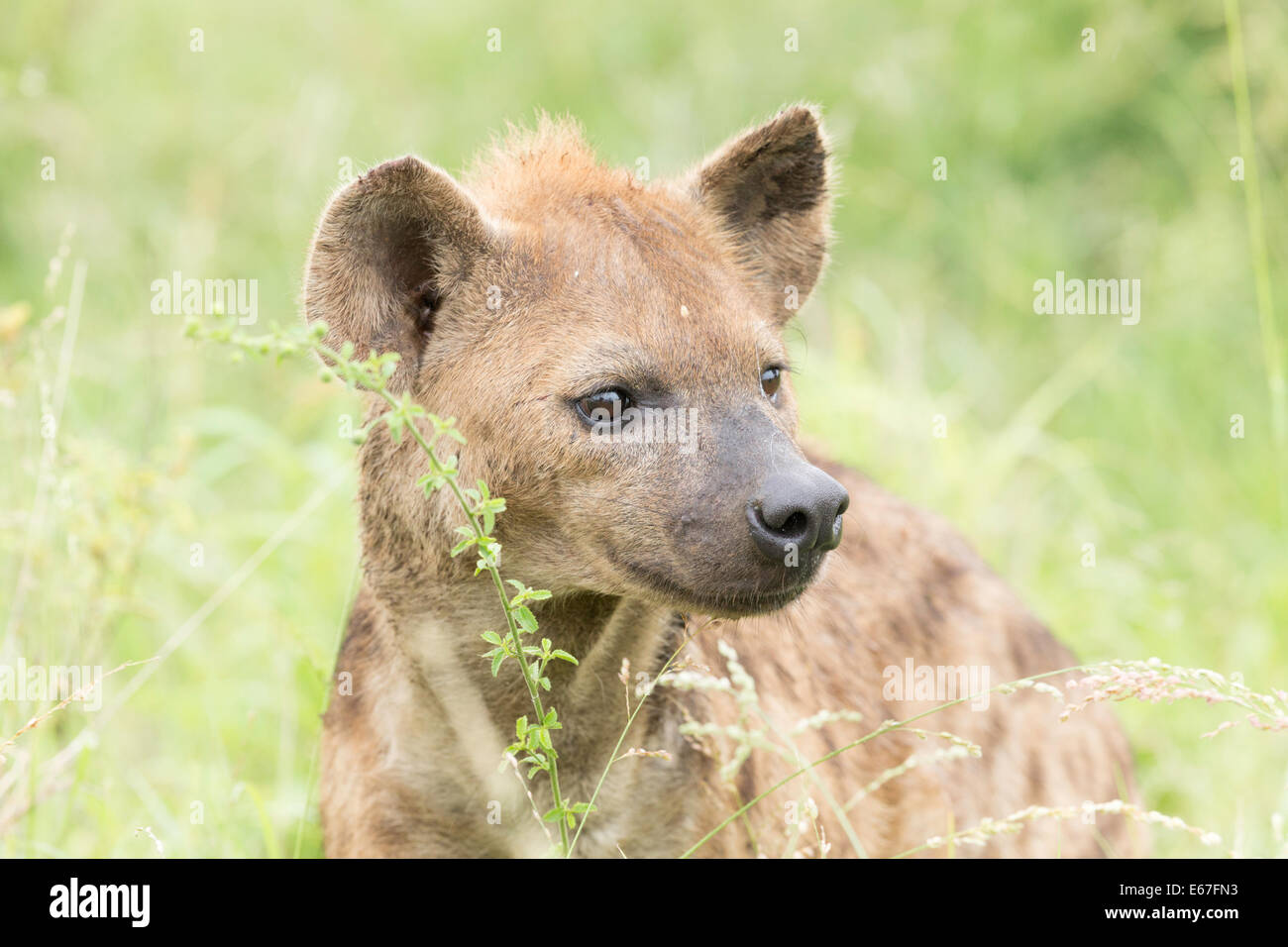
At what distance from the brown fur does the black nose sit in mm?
63

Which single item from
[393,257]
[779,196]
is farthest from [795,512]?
[779,196]

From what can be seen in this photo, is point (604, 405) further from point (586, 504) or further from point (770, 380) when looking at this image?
point (770, 380)

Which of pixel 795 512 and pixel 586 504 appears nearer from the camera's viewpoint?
pixel 795 512

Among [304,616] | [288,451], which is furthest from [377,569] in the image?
[288,451]

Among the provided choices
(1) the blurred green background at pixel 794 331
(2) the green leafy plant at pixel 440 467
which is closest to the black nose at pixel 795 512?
(2) the green leafy plant at pixel 440 467

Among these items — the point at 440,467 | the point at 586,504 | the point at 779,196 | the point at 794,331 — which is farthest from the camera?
the point at 794,331

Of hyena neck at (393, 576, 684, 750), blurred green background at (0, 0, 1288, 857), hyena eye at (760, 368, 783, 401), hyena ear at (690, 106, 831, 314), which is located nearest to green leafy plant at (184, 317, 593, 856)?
hyena neck at (393, 576, 684, 750)

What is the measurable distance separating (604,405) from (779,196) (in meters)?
1.18

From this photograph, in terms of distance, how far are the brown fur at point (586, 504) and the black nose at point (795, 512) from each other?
6cm

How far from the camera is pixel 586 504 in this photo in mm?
3576

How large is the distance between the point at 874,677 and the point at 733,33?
21.9ft

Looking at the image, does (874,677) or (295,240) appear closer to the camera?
(874,677)

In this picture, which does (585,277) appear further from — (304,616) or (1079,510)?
(1079,510)

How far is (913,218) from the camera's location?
962 cm
